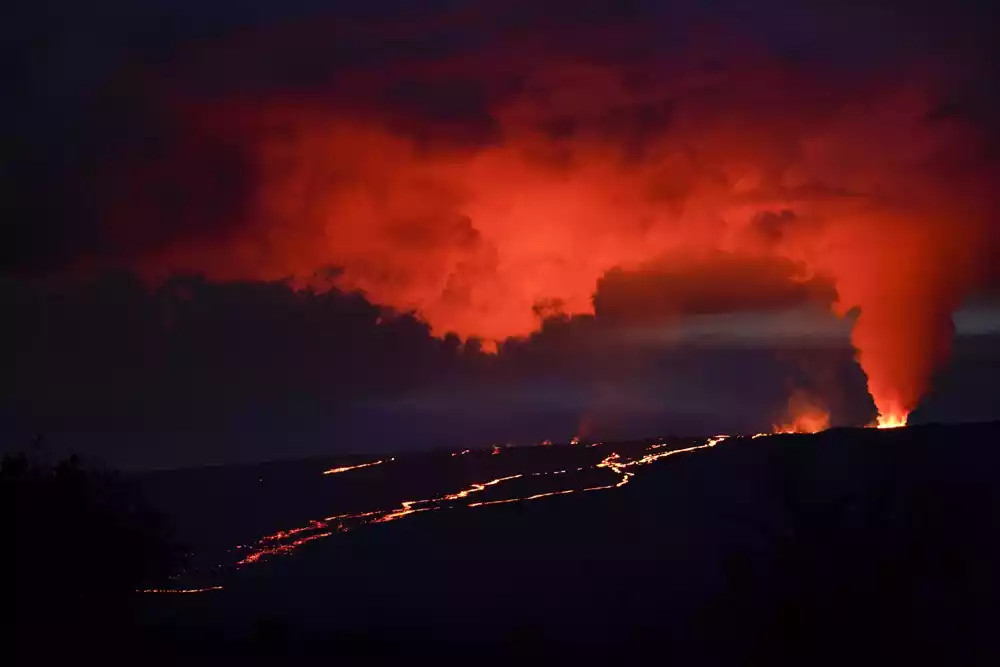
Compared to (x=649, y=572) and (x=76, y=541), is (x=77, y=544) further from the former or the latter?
(x=649, y=572)

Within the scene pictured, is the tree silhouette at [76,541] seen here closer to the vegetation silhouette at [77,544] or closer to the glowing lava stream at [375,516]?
the vegetation silhouette at [77,544]

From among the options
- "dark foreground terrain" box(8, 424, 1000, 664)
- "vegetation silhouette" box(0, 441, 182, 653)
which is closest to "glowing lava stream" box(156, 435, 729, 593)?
"dark foreground terrain" box(8, 424, 1000, 664)

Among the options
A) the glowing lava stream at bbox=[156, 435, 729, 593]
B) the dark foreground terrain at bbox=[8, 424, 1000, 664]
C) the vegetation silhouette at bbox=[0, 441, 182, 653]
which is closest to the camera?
the dark foreground terrain at bbox=[8, 424, 1000, 664]

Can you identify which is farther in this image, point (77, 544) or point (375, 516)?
point (375, 516)

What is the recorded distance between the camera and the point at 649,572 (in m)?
26.5

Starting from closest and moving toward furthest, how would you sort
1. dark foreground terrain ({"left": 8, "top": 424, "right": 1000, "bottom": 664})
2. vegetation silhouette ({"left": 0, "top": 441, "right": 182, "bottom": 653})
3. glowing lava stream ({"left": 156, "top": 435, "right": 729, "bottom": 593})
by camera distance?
dark foreground terrain ({"left": 8, "top": 424, "right": 1000, "bottom": 664}) → vegetation silhouette ({"left": 0, "top": 441, "right": 182, "bottom": 653}) → glowing lava stream ({"left": 156, "top": 435, "right": 729, "bottom": 593})

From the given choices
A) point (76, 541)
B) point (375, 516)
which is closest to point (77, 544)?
point (76, 541)

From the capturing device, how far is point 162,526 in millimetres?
31406

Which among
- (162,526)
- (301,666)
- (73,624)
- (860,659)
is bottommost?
(860,659)

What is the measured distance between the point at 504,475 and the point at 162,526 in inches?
646

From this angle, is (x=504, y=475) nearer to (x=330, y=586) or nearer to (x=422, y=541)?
(x=422, y=541)

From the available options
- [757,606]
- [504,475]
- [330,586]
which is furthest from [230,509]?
[757,606]

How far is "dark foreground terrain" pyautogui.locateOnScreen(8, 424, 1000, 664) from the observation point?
22.3 m

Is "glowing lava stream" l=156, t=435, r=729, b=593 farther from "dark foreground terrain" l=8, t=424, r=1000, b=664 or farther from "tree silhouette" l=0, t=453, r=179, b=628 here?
"tree silhouette" l=0, t=453, r=179, b=628
